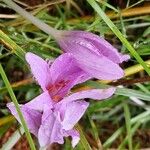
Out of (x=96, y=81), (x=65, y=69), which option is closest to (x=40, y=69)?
(x=65, y=69)

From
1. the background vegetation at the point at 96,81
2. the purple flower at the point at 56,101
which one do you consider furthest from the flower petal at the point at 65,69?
the background vegetation at the point at 96,81

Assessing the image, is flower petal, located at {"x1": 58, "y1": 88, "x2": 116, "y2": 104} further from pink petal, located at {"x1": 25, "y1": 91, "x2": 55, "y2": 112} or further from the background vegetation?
the background vegetation

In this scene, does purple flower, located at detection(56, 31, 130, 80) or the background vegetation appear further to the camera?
the background vegetation

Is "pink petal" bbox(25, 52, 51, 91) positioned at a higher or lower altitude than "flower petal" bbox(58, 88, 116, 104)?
higher

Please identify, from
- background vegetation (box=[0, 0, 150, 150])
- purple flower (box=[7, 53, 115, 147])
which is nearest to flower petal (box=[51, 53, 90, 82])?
purple flower (box=[7, 53, 115, 147])

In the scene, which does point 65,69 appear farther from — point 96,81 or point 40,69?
point 96,81

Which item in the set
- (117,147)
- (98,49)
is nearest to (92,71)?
(98,49)

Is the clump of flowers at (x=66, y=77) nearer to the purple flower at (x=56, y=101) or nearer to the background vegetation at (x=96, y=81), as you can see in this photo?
the purple flower at (x=56, y=101)
